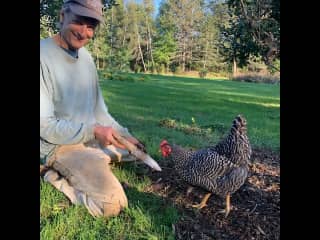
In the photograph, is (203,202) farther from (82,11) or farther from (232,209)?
(82,11)

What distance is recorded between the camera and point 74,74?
2811mm

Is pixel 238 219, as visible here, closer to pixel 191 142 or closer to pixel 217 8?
pixel 191 142

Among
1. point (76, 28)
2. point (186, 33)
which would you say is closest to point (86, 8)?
point (76, 28)

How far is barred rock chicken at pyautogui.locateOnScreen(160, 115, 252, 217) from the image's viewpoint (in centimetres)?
271

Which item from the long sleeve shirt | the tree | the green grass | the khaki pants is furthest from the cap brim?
the tree

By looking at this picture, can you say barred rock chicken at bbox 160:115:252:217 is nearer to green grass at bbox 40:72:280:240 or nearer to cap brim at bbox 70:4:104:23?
green grass at bbox 40:72:280:240

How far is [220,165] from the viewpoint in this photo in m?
2.77

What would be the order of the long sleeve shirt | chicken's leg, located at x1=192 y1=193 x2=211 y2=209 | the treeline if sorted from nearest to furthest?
the long sleeve shirt
chicken's leg, located at x1=192 y1=193 x2=211 y2=209
the treeline

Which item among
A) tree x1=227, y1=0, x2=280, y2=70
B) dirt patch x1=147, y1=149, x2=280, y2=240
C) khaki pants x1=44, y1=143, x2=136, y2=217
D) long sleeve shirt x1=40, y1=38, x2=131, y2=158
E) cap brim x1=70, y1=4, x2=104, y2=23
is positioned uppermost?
tree x1=227, y1=0, x2=280, y2=70

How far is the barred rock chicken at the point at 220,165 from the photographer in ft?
8.88

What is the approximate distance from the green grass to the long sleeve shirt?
483 millimetres
